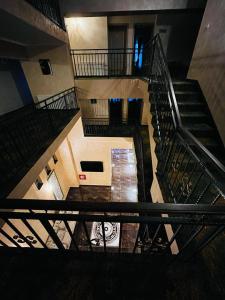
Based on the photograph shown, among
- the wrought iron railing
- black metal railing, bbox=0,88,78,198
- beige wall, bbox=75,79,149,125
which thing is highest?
beige wall, bbox=75,79,149,125

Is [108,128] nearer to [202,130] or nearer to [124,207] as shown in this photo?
[202,130]

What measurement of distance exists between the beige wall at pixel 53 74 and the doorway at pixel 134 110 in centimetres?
282

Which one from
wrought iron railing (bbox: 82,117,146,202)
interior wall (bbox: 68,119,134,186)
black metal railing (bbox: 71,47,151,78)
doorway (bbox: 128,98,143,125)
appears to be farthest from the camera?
doorway (bbox: 128,98,143,125)

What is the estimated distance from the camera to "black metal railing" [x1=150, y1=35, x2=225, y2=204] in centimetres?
163

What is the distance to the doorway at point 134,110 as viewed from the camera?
21.3ft

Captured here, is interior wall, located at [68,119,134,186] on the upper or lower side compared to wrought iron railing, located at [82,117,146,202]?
lower

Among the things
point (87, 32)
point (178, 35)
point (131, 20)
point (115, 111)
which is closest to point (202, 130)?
point (115, 111)

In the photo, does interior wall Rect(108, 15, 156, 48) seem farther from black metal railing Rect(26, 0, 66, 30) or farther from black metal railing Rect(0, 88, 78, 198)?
black metal railing Rect(0, 88, 78, 198)

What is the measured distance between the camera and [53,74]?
4992 mm

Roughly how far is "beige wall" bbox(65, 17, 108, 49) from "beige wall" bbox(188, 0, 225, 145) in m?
3.66

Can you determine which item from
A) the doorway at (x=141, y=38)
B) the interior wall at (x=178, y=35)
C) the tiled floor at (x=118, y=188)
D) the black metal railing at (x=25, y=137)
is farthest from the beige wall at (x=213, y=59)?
the tiled floor at (x=118, y=188)

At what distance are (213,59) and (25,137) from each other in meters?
4.45

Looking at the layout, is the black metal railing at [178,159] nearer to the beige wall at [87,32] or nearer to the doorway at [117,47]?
the beige wall at [87,32]

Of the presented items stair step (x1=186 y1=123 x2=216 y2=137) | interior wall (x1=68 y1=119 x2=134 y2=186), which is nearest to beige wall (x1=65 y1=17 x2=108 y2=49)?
interior wall (x1=68 y1=119 x2=134 y2=186)
